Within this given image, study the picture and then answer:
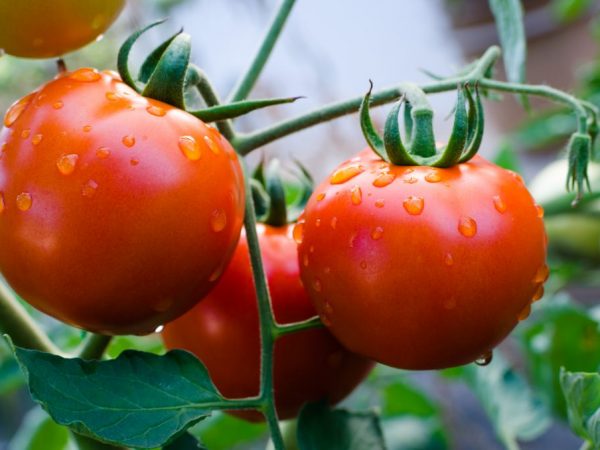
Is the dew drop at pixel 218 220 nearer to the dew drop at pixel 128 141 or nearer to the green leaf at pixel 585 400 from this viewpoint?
the dew drop at pixel 128 141

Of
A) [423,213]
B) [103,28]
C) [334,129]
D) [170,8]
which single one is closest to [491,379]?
[423,213]

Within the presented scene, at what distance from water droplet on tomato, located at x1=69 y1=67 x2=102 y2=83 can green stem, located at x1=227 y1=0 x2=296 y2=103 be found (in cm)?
11

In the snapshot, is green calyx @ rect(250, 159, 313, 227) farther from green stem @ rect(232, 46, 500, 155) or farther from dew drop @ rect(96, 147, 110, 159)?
dew drop @ rect(96, 147, 110, 159)

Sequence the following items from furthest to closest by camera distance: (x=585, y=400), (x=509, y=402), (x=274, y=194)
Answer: (x=509, y=402), (x=274, y=194), (x=585, y=400)

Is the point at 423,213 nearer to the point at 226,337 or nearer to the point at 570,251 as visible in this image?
the point at 226,337

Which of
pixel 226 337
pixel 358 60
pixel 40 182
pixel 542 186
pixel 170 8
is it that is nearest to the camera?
pixel 40 182

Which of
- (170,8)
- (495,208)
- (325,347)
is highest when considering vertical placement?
(495,208)

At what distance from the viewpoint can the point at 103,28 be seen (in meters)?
0.47

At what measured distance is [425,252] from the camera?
16.4 inches

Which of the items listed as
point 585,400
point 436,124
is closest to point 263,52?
point 585,400

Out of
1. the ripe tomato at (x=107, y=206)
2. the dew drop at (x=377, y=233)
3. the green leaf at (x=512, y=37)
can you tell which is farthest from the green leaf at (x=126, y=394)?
the green leaf at (x=512, y=37)

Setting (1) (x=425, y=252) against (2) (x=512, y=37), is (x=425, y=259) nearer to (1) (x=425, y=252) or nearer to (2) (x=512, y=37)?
(1) (x=425, y=252)

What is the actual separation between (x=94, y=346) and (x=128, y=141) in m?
0.18

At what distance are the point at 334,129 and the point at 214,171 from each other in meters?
1.75
